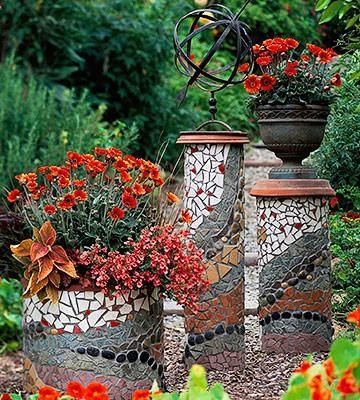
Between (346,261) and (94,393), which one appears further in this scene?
(346,261)

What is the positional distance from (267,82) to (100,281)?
4.74ft

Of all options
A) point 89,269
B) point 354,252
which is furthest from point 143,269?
point 354,252

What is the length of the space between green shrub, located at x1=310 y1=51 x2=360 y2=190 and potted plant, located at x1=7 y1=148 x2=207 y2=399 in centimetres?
177

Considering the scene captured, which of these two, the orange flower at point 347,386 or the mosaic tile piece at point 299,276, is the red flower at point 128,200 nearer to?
the mosaic tile piece at point 299,276

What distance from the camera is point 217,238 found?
13.0 feet

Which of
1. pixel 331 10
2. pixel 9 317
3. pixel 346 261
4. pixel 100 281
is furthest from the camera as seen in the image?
pixel 9 317

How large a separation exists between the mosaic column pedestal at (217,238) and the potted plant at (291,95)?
379 millimetres

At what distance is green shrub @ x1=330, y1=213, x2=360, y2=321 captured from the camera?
442 cm

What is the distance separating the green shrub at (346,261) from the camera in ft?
14.5

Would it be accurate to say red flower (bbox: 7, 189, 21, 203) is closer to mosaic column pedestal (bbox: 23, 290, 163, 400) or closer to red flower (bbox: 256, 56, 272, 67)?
mosaic column pedestal (bbox: 23, 290, 163, 400)

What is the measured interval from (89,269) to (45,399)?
1.26 metres

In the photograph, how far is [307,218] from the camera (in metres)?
4.29

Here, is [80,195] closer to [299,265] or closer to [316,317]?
[299,265]

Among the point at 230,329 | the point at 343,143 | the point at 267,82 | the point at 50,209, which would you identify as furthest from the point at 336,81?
the point at 50,209
